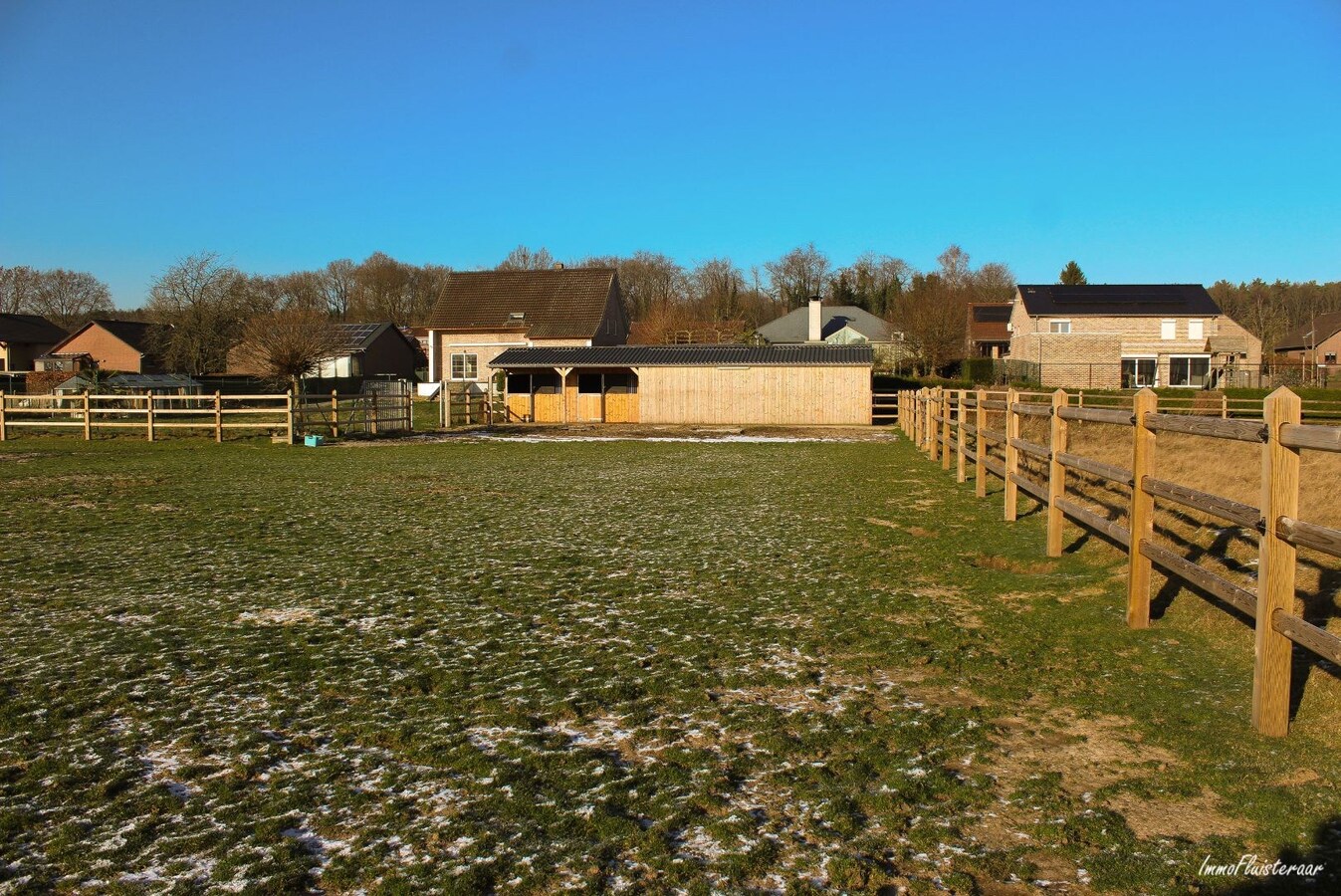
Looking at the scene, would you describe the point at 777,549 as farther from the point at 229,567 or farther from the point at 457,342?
the point at 457,342

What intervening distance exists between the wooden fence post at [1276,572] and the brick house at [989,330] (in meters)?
63.6

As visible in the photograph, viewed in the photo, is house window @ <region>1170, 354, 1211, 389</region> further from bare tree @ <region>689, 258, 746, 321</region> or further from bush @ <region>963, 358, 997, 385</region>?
bare tree @ <region>689, 258, 746, 321</region>

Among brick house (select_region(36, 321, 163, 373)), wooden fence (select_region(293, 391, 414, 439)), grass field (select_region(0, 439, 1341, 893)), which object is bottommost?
grass field (select_region(0, 439, 1341, 893))

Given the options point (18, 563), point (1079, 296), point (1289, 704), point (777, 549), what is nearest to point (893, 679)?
point (1289, 704)

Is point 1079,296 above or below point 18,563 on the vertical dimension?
above

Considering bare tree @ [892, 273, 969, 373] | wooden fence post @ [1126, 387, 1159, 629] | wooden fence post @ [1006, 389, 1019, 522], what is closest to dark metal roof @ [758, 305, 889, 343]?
bare tree @ [892, 273, 969, 373]

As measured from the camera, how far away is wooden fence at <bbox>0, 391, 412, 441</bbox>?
24.0 m

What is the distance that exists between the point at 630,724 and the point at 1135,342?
168ft

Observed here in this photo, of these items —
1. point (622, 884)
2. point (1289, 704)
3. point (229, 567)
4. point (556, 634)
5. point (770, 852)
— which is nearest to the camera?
point (622, 884)

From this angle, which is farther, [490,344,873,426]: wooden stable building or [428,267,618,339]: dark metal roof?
[428,267,618,339]: dark metal roof

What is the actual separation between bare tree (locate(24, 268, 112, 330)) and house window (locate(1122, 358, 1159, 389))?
80054mm

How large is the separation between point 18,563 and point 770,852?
7.57 meters

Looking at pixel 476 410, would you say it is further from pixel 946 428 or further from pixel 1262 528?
pixel 1262 528

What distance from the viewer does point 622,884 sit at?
2740mm
